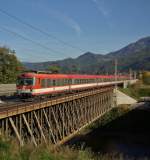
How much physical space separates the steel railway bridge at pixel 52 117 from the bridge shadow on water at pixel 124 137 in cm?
362

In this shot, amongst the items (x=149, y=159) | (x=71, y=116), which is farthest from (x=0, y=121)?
(x=149, y=159)

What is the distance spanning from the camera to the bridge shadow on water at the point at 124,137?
4853 centimetres

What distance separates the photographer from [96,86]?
227 feet

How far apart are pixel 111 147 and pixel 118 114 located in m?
19.2

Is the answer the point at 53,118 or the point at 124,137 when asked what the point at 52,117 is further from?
the point at 124,137

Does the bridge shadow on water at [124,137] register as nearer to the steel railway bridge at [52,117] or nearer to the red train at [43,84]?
the steel railway bridge at [52,117]

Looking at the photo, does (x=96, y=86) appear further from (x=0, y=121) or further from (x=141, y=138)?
(x=0, y=121)

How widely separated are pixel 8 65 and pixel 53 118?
148ft

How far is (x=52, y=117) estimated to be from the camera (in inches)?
1426

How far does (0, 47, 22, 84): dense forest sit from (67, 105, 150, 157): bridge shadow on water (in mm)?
27414

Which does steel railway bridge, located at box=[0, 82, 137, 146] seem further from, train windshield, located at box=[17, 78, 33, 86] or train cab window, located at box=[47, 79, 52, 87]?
train windshield, located at box=[17, 78, 33, 86]

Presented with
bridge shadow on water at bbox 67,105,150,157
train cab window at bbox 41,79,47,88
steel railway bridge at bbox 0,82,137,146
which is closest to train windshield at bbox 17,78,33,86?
train cab window at bbox 41,79,47,88

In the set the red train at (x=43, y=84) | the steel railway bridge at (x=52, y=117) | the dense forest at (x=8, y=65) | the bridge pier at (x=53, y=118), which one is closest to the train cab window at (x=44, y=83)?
the red train at (x=43, y=84)

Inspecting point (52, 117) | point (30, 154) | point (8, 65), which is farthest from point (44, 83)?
point (8, 65)
